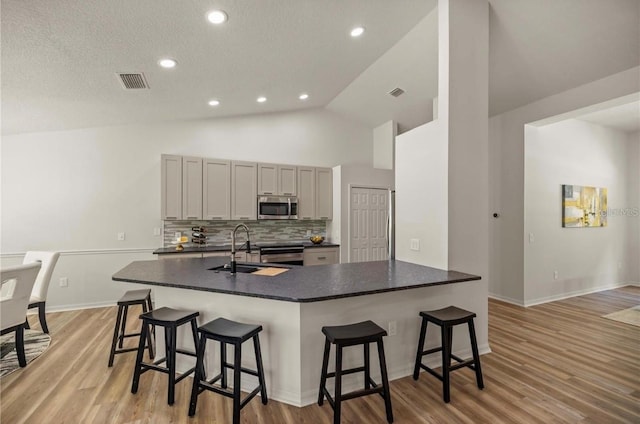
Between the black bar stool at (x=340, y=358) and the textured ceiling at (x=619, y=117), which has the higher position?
the textured ceiling at (x=619, y=117)

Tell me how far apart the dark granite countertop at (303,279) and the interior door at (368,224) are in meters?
2.48

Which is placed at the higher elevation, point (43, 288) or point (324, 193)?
point (324, 193)

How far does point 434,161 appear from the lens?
2936 millimetres

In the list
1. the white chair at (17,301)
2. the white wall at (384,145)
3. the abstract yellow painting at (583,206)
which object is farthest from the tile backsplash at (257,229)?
the abstract yellow painting at (583,206)

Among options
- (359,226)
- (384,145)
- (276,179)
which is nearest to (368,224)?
(359,226)

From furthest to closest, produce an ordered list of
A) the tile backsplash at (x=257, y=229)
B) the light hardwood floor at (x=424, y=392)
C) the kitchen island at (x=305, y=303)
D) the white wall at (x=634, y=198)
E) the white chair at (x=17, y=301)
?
1. the white wall at (x=634, y=198)
2. the tile backsplash at (x=257, y=229)
3. the white chair at (x=17, y=301)
4. the kitchen island at (x=305, y=303)
5. the light hardwood floor at (x=424, y=392)

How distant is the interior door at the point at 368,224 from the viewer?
18.3ft

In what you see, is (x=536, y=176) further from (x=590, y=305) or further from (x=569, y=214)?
(x=590, y=305)

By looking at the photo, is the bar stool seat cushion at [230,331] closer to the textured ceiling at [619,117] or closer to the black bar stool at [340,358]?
the black bar stool at [340,358]

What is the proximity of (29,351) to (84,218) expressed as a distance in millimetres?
1981

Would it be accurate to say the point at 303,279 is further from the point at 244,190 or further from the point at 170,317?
the point at 244,190

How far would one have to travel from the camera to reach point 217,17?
2396mm

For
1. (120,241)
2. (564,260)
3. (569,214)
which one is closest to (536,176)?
(569,214)

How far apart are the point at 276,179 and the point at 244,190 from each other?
582 mm
